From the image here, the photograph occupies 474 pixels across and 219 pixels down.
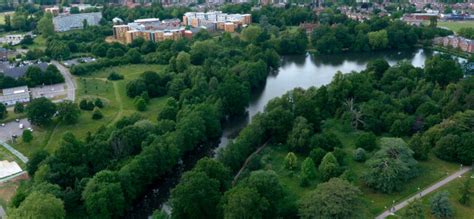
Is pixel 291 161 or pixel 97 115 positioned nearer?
pixel 291 161

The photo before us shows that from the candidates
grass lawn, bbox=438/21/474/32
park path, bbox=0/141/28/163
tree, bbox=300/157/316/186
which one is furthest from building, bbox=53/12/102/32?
tree, bbox=300/157/316/186

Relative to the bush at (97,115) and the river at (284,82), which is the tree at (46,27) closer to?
the river at (284,82)

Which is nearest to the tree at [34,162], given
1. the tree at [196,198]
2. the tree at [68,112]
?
the tree at [68,112]

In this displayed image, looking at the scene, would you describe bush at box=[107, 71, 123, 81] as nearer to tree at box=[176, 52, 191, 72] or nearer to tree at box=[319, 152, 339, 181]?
tree at box=[176, 52, 191, 72]

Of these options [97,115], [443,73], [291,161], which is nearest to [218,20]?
[443,73]

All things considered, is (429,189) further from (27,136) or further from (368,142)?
(27,136)

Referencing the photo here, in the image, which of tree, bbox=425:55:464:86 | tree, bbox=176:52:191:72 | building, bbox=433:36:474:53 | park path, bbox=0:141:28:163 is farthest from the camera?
building, bbox=433:36:474:53
